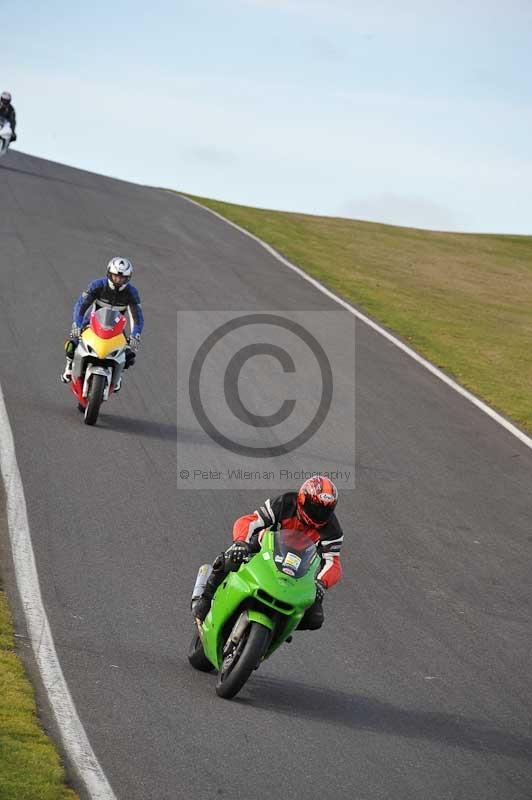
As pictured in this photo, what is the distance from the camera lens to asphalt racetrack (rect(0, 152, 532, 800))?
786 centimetres

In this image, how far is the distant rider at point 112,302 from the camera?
15.8 m

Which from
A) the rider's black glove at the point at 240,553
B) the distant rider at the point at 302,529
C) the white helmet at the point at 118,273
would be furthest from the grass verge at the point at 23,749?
the white helmet at the point at 118,273

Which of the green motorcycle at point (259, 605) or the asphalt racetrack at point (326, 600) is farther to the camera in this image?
the green motorcycle at point (259, 605)

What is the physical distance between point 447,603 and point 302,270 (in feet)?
69.2

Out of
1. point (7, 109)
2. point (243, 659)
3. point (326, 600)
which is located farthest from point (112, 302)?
point (7, 109)

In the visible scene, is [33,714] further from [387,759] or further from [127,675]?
[387,759]

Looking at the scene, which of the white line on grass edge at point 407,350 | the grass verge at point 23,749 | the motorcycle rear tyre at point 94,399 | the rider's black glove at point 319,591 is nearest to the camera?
the grass verge at point 23,749

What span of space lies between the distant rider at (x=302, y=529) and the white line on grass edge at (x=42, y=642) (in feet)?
3.86

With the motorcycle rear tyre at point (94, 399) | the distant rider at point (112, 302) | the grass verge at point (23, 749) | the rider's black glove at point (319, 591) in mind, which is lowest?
the grass verge at point (23, 749)

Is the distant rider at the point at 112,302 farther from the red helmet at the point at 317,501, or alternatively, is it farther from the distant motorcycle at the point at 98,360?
the red helmet at the point at 317,501

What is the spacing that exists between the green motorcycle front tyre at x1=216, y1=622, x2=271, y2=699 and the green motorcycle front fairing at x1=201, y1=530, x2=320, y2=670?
0.08m

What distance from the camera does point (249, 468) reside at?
49.5 feet

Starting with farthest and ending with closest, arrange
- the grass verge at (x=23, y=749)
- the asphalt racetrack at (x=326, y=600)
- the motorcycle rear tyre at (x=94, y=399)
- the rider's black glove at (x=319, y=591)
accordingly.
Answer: the motorcycle rear tyre at (x=94, y=399), the rider's black glove at (x=319, y=591), the asphalt racetrack at (x=326, y=600), the grass verge at (x=23, y=749)

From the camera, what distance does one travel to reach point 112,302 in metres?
16.1
